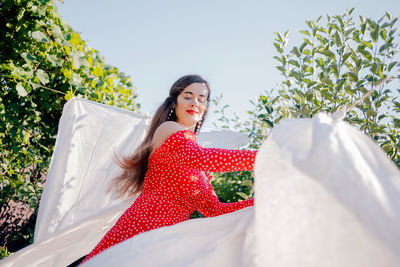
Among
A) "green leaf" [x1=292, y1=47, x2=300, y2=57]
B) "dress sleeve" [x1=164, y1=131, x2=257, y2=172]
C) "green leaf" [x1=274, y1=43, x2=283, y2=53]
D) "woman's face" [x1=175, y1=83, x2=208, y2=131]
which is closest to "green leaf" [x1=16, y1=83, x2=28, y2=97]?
"woman's face" [x1=175, y1=83, x2=208, y2=131]

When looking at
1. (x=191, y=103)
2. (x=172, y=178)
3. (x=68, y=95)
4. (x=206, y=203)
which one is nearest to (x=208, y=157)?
(x=172, y=178)

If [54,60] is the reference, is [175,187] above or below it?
below

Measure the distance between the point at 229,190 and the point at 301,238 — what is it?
10.6 ft

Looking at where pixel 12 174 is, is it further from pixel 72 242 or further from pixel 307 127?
pixel 307 127

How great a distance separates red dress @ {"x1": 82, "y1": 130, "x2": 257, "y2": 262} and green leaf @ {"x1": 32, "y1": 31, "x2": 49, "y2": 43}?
57.2 inches

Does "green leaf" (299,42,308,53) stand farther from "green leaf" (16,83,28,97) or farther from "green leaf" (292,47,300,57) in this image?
"green leaf" (16,83,28,97)

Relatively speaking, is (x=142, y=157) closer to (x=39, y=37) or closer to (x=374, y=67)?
(x=39, y=37)

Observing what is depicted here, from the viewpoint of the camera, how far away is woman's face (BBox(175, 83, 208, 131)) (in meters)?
2.36

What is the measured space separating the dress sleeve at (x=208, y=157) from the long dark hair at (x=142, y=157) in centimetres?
36

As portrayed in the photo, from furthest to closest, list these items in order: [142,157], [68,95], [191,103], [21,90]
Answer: [68,95]
[21,90]
[191,103]
[142,157]

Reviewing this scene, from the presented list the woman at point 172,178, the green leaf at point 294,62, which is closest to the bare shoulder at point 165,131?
the woman at point 172,178

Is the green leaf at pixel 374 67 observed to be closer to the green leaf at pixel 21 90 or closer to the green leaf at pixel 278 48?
the green leaf at pixel 278 48

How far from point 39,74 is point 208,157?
1843 millimetres

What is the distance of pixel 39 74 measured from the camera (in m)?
2.58
